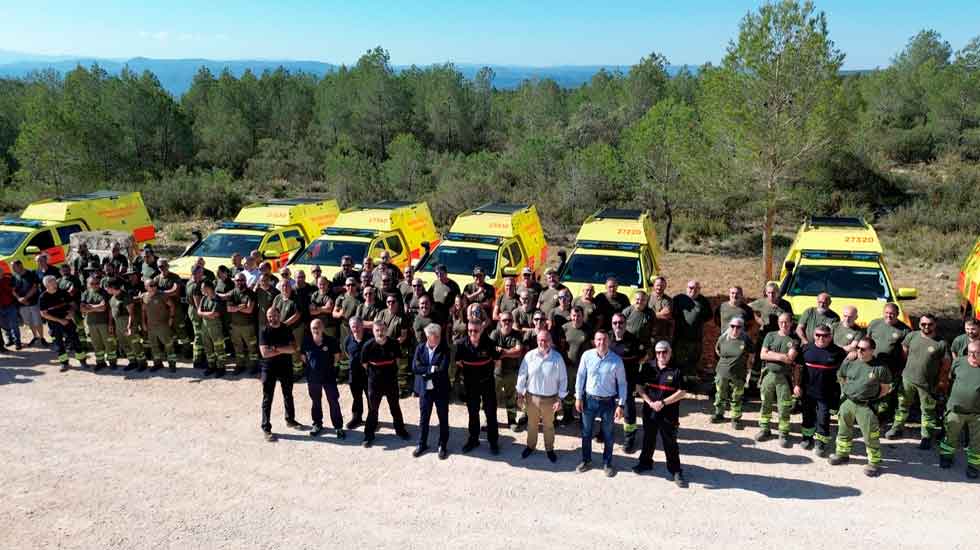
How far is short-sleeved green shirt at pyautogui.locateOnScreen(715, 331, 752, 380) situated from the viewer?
8.17 m

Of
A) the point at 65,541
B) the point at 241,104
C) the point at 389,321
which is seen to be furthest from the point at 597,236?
the point at 241,104

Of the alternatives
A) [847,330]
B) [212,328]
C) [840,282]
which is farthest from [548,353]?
[212,328]

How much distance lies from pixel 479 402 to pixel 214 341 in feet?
15.7

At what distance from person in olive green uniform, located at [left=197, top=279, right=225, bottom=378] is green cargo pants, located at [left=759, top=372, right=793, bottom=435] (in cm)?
764

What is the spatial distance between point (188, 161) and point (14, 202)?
37.8ft

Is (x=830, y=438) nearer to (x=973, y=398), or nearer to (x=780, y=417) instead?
(x=780, y=417)

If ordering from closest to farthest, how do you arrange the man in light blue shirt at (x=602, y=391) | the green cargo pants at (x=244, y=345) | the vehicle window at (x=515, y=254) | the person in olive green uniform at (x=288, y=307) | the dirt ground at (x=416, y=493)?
the dirt ground at (x=416, y=493)
the man in light blue shirt at (x=602, y=391)
the person in olive green uniform at (x=288, y=307)
the green cargo pants at (x=244, y=345)
the vehicle window at (x=515, y=254)

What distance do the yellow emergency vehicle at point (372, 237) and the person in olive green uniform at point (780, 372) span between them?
21.8 ft

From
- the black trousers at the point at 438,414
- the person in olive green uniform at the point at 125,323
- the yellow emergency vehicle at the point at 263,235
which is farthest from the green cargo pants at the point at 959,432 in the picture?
the person in olive green uniform at the point at 125,323

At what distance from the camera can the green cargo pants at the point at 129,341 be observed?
1059 centimetres

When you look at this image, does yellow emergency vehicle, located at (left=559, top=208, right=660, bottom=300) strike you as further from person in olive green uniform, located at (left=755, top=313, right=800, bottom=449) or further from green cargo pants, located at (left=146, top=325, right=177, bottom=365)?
green cargo pants, located at (left=146, top=325, right=177, bottom=365)

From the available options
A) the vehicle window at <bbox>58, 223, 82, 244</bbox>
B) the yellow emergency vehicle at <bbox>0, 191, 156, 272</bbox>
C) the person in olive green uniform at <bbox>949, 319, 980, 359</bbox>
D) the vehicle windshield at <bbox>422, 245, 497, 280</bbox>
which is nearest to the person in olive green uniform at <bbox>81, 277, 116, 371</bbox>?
the yellow emergency vehicle at <bbox>0, 191, 156, 272</bbox>

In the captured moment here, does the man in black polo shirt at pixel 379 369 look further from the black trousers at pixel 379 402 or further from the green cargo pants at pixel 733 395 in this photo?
the green cargo pants at pixel 733 395

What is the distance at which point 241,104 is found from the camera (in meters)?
44.3
